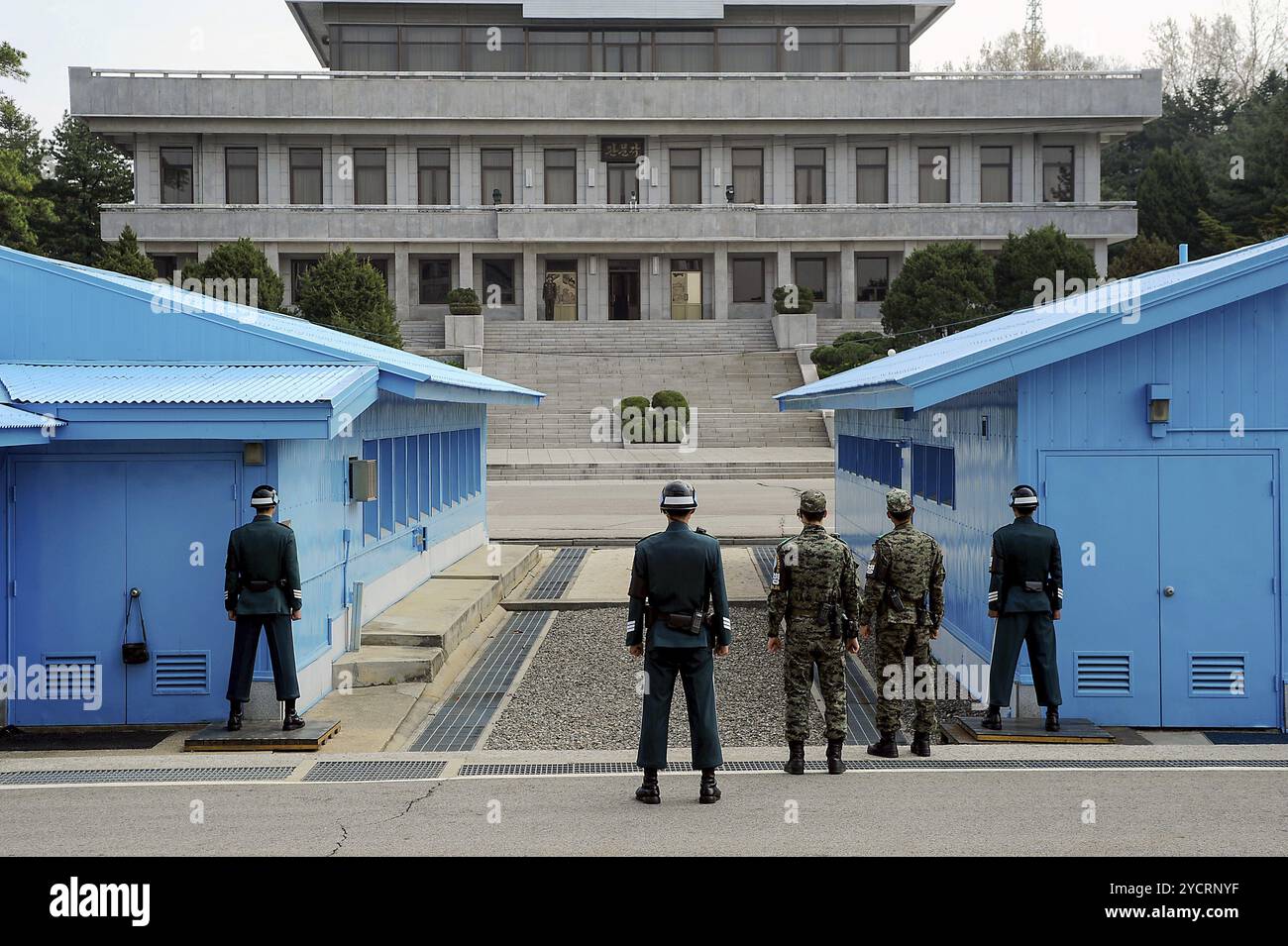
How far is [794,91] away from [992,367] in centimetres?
5154

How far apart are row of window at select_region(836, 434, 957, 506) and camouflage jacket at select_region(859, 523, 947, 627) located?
3.84m

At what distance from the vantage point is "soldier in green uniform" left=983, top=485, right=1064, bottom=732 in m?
9.83

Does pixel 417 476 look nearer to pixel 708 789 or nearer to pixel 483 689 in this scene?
pixel 483 689

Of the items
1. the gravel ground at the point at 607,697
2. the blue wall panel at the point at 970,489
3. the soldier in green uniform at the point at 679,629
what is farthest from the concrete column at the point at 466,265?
the soldier in green uniform at the point at 679,629

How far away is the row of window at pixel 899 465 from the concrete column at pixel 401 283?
129 feet

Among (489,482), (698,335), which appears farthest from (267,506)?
(698,335)

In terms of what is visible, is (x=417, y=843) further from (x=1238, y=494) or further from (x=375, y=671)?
(x=1238, y=494)

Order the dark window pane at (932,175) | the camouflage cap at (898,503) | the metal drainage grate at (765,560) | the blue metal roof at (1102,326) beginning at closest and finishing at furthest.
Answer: the camouflage cap at (898,503) → the blue metal roof at (1102,326) → the metal drainage grate at (765,560) → the dark window pane at (932,175)

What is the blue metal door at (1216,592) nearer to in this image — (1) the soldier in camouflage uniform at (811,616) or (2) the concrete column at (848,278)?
(1) the soldier in camouflage uniform at (811,616)

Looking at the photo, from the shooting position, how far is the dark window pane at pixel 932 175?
60.6 meters

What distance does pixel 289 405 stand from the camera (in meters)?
9.98

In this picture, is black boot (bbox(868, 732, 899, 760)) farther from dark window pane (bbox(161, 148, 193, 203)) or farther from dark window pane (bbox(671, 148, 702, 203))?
dark window pane (bbox(161, 148, 193, 203))

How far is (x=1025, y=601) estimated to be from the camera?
9.91m

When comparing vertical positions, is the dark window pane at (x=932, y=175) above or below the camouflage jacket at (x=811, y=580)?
above
